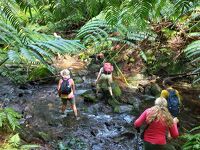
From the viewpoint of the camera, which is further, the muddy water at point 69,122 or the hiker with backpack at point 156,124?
the muddy water at point 69,122

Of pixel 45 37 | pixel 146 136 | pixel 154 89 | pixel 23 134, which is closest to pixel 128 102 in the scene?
pixel 154 89

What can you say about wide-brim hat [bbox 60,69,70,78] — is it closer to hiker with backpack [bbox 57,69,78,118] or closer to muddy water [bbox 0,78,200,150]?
hiker with backpack [bbox 57,69,78,118]

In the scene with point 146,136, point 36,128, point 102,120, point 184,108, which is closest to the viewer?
point 146,136

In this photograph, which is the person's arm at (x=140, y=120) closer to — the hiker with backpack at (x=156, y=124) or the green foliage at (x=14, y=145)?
the hiker with backpack at (x=156, y=124)

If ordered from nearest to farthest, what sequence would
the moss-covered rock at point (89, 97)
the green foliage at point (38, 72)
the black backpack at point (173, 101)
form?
the black backpack at point (173, 101) → the moss-covered rock at point (89, 97) → the green foliage at point (38, 72)

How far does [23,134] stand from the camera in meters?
7.48

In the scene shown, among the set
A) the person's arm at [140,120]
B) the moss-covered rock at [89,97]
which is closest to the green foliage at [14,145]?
the person's arm at [140,120]

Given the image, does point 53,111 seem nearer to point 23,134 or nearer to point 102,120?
point 102,120

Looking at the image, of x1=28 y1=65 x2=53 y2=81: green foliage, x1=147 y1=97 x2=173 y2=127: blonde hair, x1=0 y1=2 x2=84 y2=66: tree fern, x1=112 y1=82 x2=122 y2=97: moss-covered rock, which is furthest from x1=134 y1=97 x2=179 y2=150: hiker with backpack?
x1=28 y1=65 x2=53 y2=81: green foliage

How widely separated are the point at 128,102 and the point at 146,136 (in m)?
6.16

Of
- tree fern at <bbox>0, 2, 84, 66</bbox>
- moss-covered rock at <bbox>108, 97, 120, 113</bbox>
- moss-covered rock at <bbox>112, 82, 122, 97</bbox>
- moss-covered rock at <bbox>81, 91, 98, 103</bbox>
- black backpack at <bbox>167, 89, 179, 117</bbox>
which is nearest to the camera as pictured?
tree fern at <bbox>0, 2, 84, 66</bbox>

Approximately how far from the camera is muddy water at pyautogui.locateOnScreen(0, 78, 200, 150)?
27.3ft

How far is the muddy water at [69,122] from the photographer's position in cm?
833

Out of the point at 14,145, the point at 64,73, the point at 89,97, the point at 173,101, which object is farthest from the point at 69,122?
the point at 14,145
